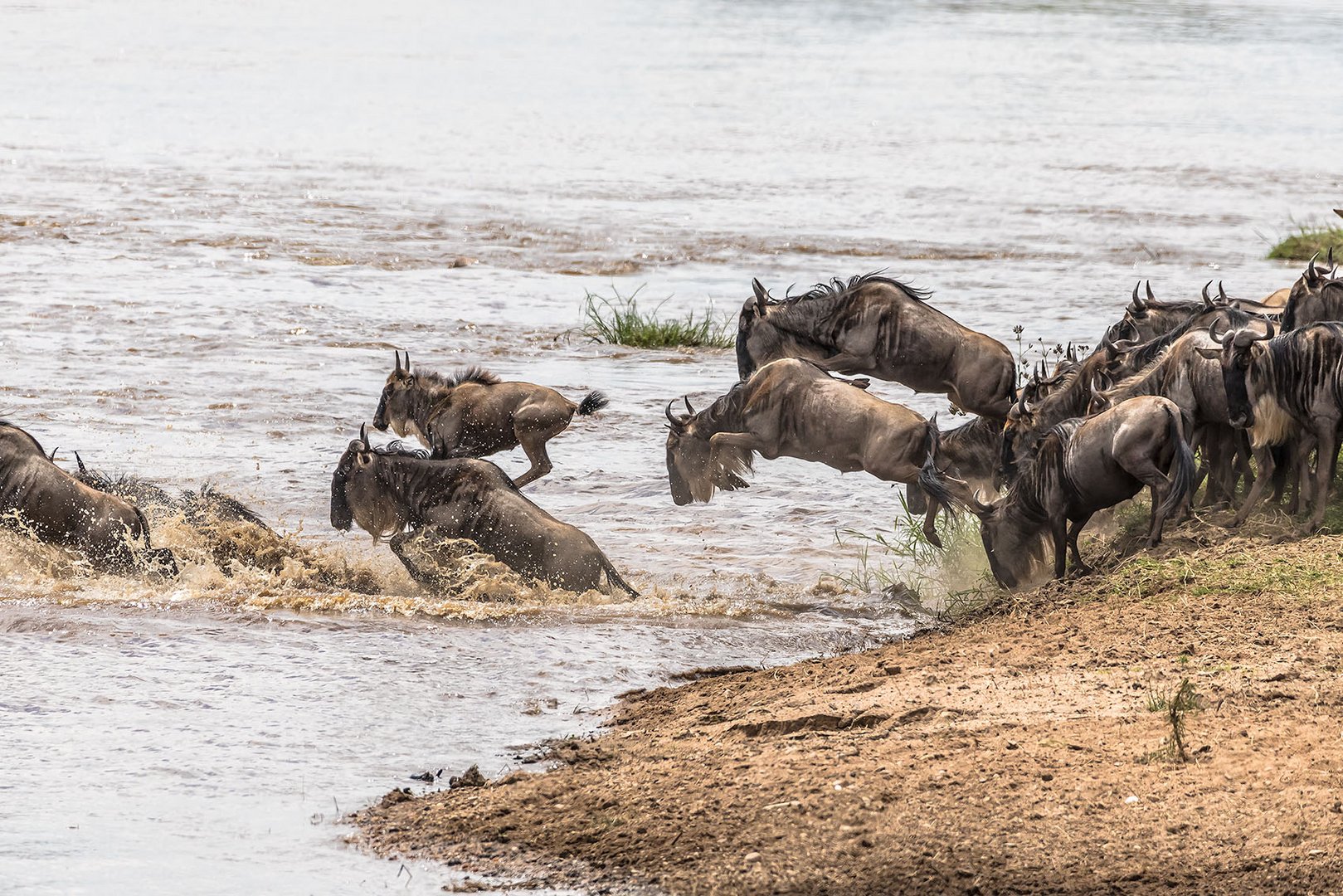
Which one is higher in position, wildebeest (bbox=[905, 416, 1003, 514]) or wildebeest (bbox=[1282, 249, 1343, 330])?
wildebeest (bbox=[1282, 249, 1343, 330])

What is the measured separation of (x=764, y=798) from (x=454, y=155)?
78.8ft

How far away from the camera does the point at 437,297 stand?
1791 centimetres

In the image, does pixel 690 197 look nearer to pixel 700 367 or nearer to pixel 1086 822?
pixel 700 367

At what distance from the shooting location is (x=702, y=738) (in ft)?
23.0

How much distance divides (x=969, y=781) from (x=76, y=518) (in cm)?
496

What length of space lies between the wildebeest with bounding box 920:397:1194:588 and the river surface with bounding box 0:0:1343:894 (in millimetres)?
658

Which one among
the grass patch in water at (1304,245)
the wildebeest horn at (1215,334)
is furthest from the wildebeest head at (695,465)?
the grass patch in water at (1304,245)

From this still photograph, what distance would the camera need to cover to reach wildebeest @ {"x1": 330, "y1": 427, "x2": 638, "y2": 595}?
9398 mm

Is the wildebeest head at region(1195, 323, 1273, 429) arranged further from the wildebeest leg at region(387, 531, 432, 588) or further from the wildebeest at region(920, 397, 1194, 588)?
the wildebeest leg at region(387, 531, 432, 588)

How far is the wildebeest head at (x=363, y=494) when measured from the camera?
1002 cm

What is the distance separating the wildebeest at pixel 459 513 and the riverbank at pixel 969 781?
60.9 inches

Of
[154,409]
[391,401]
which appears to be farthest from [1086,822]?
[154,409]

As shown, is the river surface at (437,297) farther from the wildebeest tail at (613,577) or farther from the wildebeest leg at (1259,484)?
the wildebeest leg at (1259,484)

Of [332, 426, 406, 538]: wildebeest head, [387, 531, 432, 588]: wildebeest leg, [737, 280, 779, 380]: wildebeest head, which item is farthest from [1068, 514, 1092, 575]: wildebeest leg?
[332, 426, 406, 538]: wildebeest head
